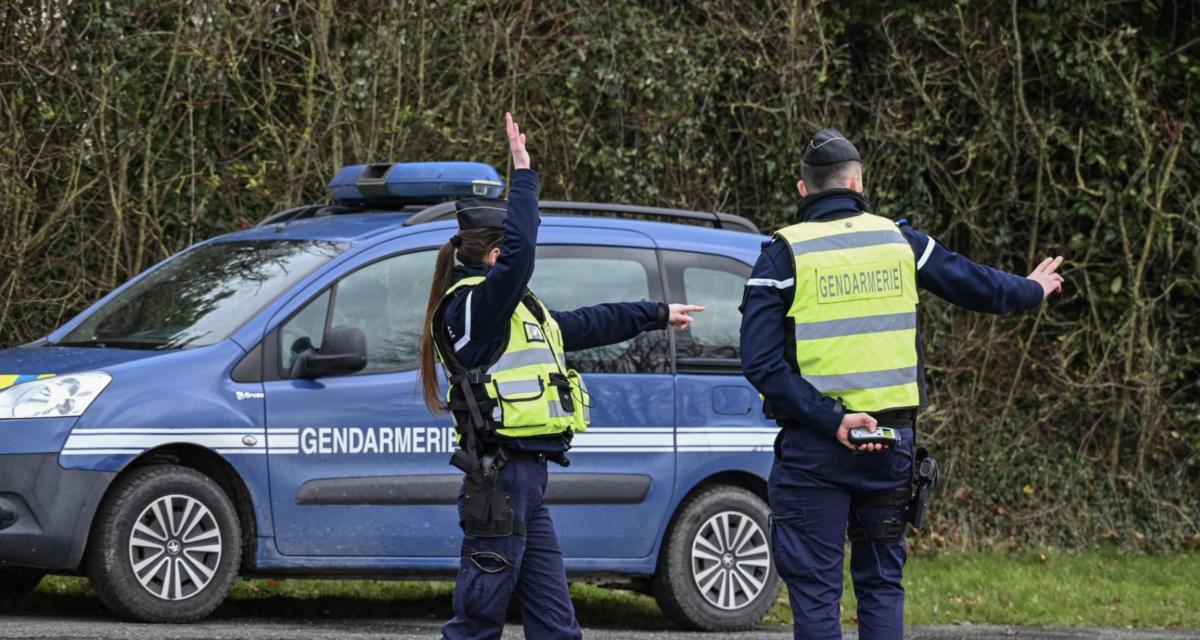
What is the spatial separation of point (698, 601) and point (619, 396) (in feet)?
3.43

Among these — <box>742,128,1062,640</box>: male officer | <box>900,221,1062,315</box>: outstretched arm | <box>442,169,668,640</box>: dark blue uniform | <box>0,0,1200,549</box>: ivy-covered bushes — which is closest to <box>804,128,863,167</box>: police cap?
<box>742,128,1062,640</box>: male officer

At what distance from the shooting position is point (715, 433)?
27.0 ft

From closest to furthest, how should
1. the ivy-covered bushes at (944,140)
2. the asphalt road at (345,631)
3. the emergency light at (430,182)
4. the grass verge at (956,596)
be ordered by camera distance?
the asphalt road at (345,631)
the emergency light at (430,182)
the grass verge at (956,596)
the ivy-covered bushes at (944,140)

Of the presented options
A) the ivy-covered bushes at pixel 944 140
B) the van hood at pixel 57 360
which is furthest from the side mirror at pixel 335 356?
the ivy-covered bushes at pixel 944 140

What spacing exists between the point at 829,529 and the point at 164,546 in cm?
326

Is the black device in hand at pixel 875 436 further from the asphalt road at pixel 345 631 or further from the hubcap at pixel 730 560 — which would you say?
the hubcap at pixel 730 560

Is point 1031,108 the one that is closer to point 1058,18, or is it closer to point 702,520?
point 1058,18

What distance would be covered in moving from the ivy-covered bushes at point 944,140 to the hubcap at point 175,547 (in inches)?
153

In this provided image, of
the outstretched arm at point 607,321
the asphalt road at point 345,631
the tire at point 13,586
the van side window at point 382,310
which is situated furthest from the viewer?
the tire at point 13,586

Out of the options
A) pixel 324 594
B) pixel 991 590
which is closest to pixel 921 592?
pixel 991 590

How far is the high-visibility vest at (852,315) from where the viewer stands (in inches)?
203

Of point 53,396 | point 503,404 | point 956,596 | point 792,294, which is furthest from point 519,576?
point 956,596

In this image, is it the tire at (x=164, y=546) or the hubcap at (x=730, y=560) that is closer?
the tire at (x=164, y=546)

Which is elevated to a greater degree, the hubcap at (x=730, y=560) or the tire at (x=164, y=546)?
the tire at (x=164, y=546)
